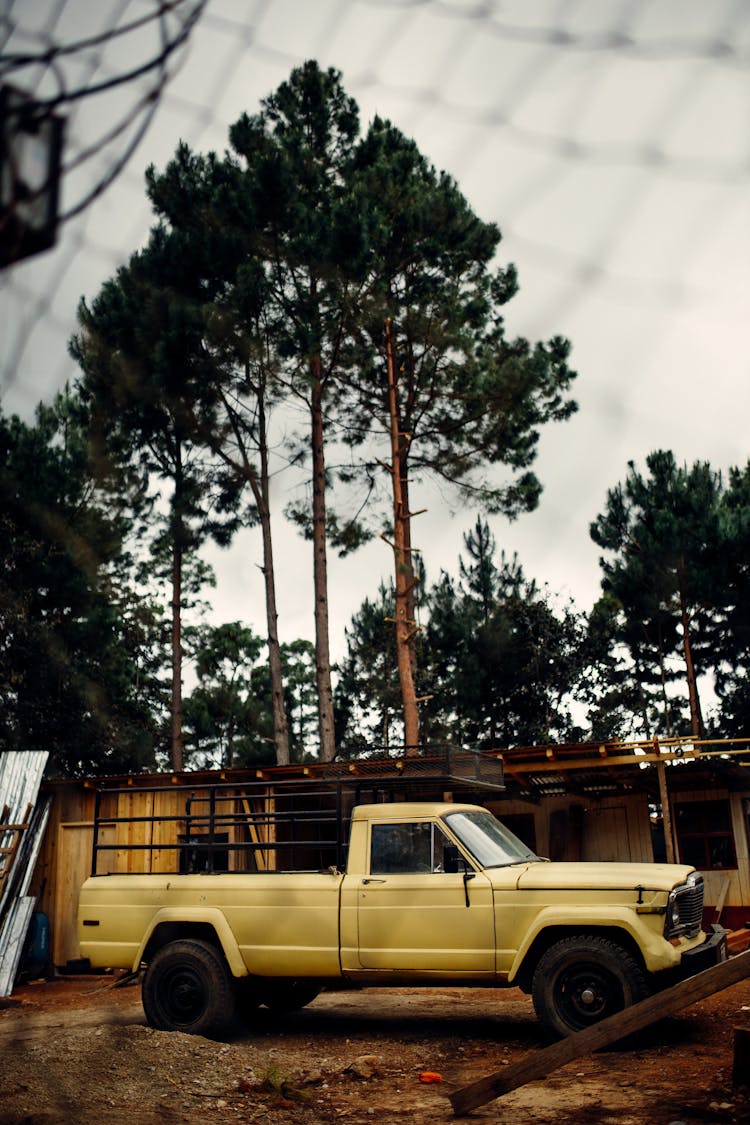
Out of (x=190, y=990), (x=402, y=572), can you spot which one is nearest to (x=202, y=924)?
(x=190, y=990)

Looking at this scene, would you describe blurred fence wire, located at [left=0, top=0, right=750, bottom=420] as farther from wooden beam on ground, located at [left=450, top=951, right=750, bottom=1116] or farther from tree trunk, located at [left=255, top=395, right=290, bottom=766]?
Result: tree trunk, located at [left=255, top=395, right=290, bottom=766]

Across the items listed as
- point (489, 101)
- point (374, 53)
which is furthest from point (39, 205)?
point (489, 101)

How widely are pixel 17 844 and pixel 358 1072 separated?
8.87 meters

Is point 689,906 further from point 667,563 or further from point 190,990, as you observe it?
point 667,563

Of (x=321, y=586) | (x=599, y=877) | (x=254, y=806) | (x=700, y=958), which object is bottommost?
(x=700, y=958)

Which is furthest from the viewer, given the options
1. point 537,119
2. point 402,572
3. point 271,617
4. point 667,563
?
point 271,617

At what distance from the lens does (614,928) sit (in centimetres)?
729

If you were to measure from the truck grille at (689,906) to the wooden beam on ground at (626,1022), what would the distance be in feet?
8.34

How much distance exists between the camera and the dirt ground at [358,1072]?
18.4 feet

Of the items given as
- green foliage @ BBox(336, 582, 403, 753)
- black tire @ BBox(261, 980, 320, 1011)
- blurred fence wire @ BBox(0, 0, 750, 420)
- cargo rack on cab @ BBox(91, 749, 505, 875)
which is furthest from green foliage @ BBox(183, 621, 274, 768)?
blurred fence wire @ BBox(0, 0, 750, 420)

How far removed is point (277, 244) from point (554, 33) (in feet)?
43.7

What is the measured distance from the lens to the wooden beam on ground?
458cm

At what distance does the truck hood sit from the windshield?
19 cm

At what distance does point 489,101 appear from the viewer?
125 inches
